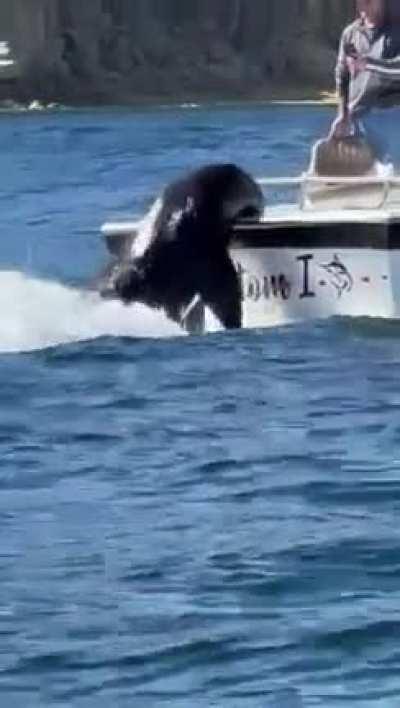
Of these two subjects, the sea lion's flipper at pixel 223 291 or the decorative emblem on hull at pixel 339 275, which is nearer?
the decorative emblem on hull at pixel 339 275

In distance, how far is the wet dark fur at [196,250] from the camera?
17.2 meters

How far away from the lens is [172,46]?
74688 millimetres

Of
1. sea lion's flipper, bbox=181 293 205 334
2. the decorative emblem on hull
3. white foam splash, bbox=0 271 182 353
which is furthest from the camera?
white foam splash, bbox=0 271 182 353

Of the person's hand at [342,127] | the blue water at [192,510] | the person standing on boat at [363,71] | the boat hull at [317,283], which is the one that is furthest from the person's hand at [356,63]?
the blue water at [192,510]

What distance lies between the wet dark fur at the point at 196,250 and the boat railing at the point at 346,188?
0.25 metres

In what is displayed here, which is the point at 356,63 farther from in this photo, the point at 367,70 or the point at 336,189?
the point at 336,189

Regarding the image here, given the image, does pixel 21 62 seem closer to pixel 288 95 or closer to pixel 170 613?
pixel 288 95

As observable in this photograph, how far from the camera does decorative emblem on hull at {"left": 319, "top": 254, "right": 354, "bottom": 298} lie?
16645 mm

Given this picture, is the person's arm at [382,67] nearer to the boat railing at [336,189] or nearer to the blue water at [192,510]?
the boat railing at [336,189]

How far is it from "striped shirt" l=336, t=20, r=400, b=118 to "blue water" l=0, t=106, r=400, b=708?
46.5 inches

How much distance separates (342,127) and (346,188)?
1.16ft

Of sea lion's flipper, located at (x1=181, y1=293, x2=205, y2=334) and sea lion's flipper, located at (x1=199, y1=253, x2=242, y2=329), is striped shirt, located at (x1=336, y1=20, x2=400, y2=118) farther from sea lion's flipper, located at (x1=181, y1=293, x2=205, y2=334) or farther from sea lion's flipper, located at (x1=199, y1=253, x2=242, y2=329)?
sea lion's flipper, located at (x1=181, y1=293, x2=205, y2=334)

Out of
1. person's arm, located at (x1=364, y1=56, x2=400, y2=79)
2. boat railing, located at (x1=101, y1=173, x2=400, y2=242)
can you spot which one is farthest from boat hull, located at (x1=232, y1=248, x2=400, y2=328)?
person's arm, located at (x1=364, y1=56, x2=400, y2=79)

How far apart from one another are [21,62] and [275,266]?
53.8 metres
